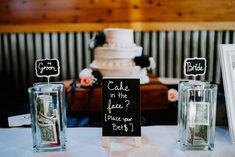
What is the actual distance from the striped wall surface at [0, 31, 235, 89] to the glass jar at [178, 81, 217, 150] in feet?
8.33

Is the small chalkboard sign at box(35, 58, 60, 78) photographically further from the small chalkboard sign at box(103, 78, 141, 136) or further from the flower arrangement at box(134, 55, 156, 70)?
the flower arrangement at box(134, 55, 156, 70)

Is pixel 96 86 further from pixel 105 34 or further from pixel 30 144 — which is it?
pixel 30 144

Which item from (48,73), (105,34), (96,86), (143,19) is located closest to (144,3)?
(143,19)

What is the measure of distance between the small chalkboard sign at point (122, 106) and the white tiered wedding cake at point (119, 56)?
68 centimetres

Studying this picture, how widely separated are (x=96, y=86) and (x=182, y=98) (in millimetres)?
737

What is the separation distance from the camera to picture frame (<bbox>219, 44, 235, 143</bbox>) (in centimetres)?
106

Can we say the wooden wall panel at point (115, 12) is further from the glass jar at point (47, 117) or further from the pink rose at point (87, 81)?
the glass jar at point (47, 117)

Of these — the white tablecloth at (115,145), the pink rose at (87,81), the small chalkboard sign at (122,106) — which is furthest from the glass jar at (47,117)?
the pink rose at (87,81)

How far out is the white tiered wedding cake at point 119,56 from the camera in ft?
5.68

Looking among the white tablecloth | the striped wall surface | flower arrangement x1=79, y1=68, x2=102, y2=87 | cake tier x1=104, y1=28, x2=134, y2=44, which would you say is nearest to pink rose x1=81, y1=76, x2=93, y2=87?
flower arrangement x1=79, y1=68, x2=102, y2=87

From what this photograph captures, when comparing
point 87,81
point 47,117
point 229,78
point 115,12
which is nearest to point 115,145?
point 47,117

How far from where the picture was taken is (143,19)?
3547 mm

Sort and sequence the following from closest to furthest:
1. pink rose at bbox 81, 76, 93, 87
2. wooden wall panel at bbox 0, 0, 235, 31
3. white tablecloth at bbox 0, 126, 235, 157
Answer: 1. white tablecloth at bbox 0, 126, 235, 157
2. pink rose at bbox 81, 76, 93, 87
3. wooden wall panel at bbox 0, 0, 235, 31

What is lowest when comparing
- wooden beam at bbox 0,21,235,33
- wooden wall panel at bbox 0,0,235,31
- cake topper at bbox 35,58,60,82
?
cake topper at bbox 35,58,60,82
